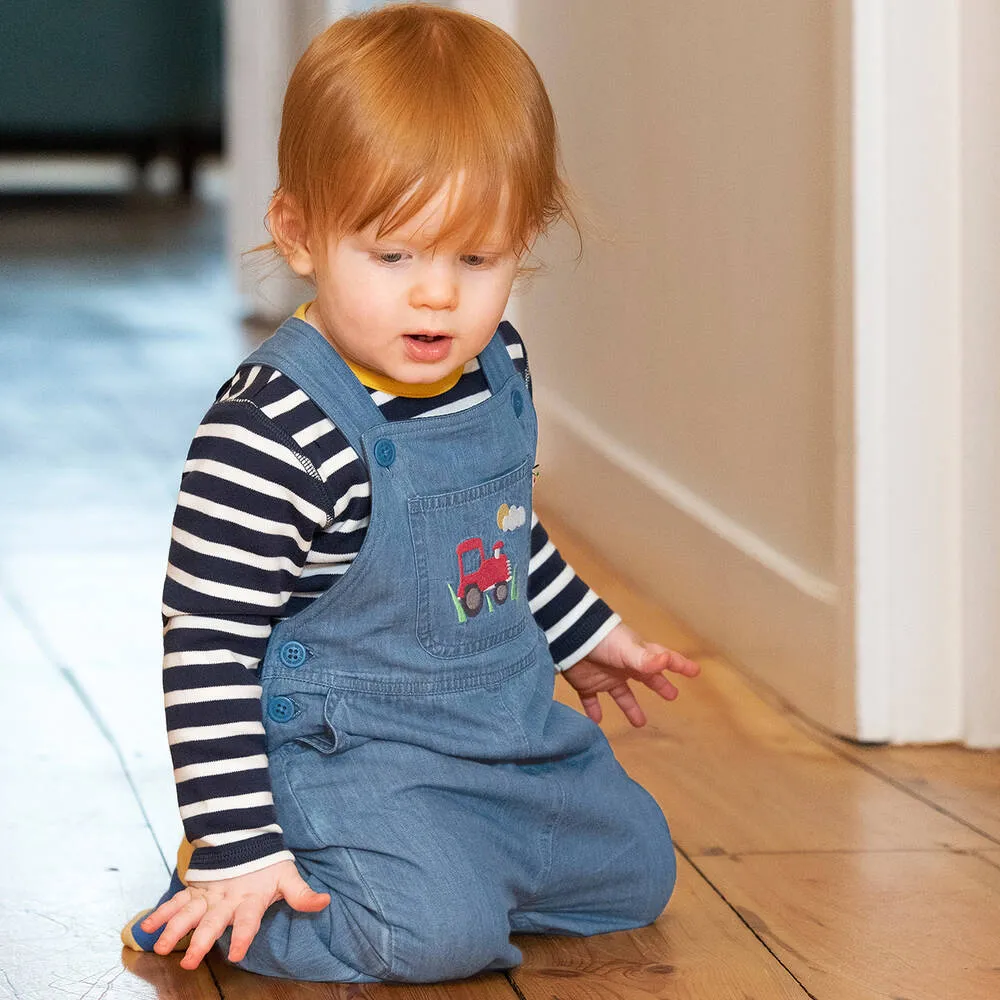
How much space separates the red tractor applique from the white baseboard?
0.41m

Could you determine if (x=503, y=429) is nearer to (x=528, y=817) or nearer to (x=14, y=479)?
(x=528, y=817)

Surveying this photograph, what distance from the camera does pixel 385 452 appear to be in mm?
902

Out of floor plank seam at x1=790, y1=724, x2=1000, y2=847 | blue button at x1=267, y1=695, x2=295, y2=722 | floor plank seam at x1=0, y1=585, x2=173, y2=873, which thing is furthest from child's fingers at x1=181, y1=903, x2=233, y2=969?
floor plank seam at x1=790, y1=724, x2=1000, y2=847

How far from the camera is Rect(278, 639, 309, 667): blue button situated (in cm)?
91

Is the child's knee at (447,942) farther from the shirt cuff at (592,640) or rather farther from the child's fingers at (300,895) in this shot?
the shirt cuff at (592,640)

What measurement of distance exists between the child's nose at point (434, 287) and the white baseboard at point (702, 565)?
523 millimetres

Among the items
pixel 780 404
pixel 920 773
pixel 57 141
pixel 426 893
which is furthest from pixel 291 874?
pixel 57 141

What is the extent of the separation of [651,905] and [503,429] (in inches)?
11.4

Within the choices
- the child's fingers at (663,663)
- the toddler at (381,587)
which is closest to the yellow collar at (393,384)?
the toddler at (381,587)

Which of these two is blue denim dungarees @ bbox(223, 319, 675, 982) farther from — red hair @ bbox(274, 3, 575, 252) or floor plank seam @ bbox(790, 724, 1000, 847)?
floor plank seam @ bbox(790, 724, 1000, 847)

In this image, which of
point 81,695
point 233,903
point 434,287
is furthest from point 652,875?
point 81,695

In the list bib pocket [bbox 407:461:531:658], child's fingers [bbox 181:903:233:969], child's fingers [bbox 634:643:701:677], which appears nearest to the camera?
child's fingers [bbox 181:903:233:969]

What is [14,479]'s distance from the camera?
2.10 m

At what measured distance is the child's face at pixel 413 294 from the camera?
87cm
